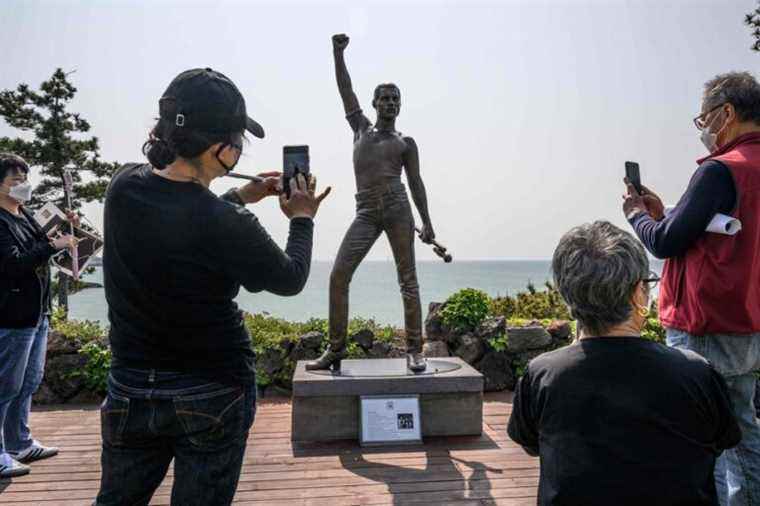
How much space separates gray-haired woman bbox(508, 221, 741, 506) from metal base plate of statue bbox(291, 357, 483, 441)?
2.74 meters

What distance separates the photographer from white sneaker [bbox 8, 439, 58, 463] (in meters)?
3.79

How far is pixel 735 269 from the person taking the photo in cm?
225

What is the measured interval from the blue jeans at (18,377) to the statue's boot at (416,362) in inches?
105

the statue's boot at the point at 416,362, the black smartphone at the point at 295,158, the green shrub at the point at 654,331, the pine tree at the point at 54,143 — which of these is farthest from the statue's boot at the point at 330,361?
the pine tree at the point at 54,143

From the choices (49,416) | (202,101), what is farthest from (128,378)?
(49,416)

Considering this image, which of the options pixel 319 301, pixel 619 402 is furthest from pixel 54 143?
pixel 619 402

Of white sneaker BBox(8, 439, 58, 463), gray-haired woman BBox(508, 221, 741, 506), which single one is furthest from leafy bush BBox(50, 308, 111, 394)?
gray-haired woman BBox(508, 221, 741, 506)

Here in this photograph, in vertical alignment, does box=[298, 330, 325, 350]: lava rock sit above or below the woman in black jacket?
below

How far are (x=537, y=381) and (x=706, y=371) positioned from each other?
1.43ft

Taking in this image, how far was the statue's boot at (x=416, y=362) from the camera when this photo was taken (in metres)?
4.46

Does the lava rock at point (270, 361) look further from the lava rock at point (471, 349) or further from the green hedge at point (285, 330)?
the lava rock at point (471, 349)

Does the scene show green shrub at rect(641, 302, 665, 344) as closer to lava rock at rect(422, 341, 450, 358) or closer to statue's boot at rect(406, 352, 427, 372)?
lava rock at rect(422, 341, 450, 358)

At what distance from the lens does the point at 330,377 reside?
4328mm

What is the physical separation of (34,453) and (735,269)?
14.3 ft
